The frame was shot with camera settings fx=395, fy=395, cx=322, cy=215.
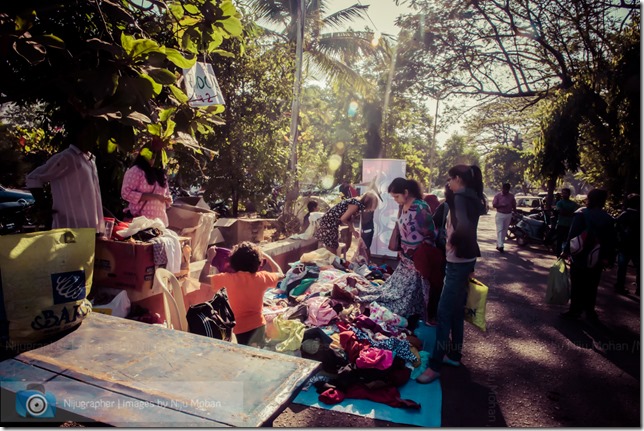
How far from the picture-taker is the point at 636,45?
9.57m

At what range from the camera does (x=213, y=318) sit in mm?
3281

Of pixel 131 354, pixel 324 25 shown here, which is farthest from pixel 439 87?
pixel 131 354

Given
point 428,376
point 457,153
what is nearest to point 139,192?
point 428,376

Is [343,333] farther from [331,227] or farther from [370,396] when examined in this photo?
[331,227]

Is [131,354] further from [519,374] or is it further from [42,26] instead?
[519,374]

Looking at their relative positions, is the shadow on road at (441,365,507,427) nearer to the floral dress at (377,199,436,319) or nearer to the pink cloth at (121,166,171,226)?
the floral dress at (377,199,436,319)

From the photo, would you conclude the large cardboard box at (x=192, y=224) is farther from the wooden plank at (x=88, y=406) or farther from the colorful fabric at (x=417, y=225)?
the wooden plank at (x=88, y=406)

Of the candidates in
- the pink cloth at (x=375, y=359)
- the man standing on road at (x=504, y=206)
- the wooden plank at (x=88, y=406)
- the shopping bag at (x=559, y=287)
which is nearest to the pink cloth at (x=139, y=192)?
the pink cloth at (x=375, y=359)

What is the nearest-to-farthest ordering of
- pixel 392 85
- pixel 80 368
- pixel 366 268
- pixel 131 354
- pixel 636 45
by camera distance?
1. pixel 80 368
2. pixel 131 354
3. pixel 366 268
4. pixel 636 45
5. pixel 392 85

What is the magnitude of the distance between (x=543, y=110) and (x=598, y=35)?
303cm

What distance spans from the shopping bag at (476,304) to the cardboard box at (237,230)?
541 centimetres

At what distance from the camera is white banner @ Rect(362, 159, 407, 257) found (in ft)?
30.8

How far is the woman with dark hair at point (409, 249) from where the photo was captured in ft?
17.2

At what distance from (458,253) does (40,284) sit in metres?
3.35
